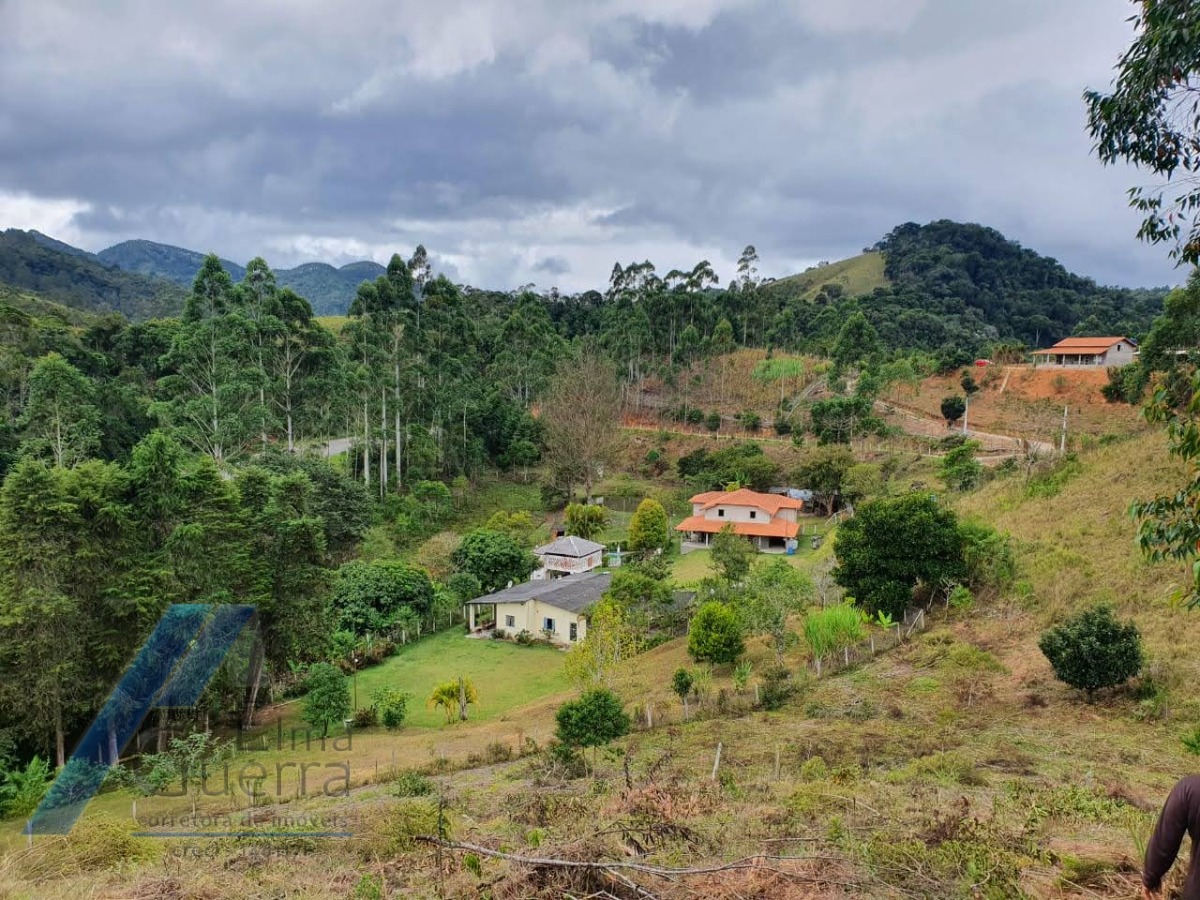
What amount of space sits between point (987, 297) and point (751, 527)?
7299 centimetres

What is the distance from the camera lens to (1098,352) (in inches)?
1911

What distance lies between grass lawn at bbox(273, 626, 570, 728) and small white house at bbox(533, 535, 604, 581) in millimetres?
5786

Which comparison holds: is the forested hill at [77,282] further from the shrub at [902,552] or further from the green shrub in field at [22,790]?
the shrub at [902,552]

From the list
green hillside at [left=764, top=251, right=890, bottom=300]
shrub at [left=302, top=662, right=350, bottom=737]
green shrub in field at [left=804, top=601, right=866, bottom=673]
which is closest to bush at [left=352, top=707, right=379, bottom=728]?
shrub at [left=302, top=662, right=350, bottom=737]

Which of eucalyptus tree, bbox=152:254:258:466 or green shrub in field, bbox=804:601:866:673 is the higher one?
eucalyptus tree, bbox=152:254:258:466

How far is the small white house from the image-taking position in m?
28.2

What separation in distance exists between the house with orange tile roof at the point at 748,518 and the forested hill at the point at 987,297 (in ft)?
142

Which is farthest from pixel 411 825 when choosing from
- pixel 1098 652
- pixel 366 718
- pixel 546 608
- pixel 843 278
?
pixel 843 278

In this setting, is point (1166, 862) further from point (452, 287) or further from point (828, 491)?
point (452, 287)

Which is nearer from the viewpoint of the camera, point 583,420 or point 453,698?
point 453,698

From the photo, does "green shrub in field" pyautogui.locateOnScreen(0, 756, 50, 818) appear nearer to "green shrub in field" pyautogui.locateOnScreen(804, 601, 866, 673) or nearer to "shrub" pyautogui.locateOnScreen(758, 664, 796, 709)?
"shrub" pyautogui.locateOnScreen(758, 664, 796, 709)

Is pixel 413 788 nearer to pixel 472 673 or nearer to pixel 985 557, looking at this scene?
pixel 472 673

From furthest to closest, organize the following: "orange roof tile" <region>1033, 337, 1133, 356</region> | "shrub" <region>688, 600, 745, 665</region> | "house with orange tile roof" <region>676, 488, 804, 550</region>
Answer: "orange roof tile" <region>1033, 337, 1133, 356</region> < "house with orange tile roof" <region>676, 488, 804, 550</region> < "shrub" <region>688, 600, 745, 665</region>

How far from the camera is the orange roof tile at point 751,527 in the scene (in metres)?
31.2
